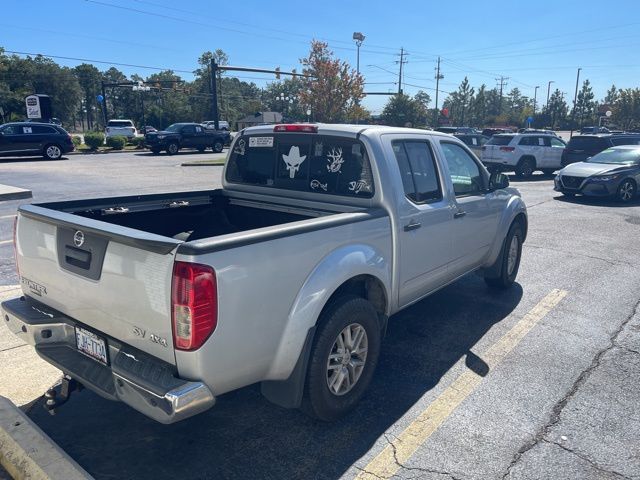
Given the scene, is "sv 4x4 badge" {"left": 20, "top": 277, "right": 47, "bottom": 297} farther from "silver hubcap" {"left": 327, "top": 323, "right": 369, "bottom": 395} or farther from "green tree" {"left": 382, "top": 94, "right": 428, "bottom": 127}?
"green tree" {"left": 382, "top": 94, "right": 428, "bottom": 127}

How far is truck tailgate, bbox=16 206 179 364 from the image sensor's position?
2.32 metres

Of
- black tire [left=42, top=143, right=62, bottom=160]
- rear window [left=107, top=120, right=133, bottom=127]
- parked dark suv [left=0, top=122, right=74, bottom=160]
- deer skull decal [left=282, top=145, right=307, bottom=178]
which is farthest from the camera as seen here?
rear window [left=107, top=120, right=133, bottom=127]

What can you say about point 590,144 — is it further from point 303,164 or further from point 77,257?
point 77,257

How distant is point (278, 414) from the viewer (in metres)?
3.39

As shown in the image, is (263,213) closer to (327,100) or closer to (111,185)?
(111,185)

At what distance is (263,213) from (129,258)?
1964 mm

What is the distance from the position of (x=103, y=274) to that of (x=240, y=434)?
137 centimetres

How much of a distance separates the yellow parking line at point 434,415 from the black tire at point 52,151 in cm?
2429

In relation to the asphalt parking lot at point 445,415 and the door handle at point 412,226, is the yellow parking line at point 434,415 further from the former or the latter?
the door handle at point 412,226

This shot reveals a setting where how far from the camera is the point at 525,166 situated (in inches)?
774

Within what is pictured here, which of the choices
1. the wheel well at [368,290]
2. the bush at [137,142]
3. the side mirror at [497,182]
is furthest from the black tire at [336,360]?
the bush at [137,142]

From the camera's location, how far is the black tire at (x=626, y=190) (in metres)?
13.1

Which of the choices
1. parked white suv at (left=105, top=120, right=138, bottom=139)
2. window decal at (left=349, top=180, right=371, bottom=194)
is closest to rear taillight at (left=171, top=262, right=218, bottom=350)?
window decal at (left=349, top=180, right=371, bottom=194)

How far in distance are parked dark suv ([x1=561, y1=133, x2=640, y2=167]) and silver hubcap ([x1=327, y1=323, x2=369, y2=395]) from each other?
17.2 meters
